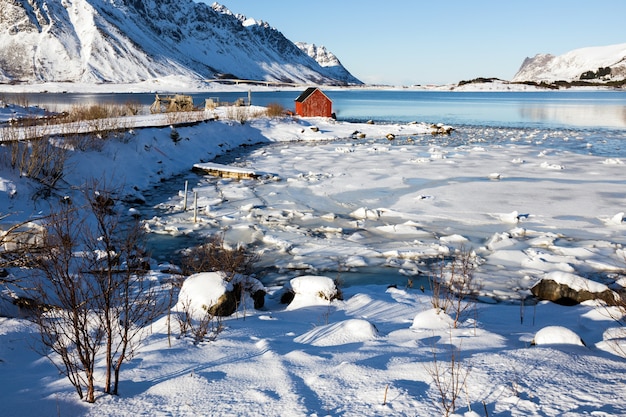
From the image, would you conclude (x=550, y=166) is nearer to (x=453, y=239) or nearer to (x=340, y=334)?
(x=453, y=239)

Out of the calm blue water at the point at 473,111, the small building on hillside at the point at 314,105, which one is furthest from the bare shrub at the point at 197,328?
the small building on hillside at the point at 314,105

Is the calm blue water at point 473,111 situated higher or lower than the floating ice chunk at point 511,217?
higher

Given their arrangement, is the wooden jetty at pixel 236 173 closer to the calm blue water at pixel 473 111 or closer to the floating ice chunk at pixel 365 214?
the floating ice chunk at pixel 365 214

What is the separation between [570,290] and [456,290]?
158 cm

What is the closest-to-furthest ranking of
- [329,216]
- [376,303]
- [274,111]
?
[376,303], [329,216], [274,111]

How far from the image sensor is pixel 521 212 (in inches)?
493

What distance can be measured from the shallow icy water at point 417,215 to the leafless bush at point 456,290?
0.34 metres

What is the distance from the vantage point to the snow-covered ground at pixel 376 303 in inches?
141

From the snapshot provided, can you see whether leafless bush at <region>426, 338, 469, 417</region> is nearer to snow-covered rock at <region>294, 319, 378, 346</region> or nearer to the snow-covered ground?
the snow-covered ground

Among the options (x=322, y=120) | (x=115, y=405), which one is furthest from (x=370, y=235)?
(x=322, y=120)

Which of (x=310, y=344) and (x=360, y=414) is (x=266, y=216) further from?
(x=360, y=414)

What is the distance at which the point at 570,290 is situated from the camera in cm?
711

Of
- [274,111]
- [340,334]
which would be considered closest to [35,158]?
[340,334]

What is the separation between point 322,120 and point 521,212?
90.6 ft
